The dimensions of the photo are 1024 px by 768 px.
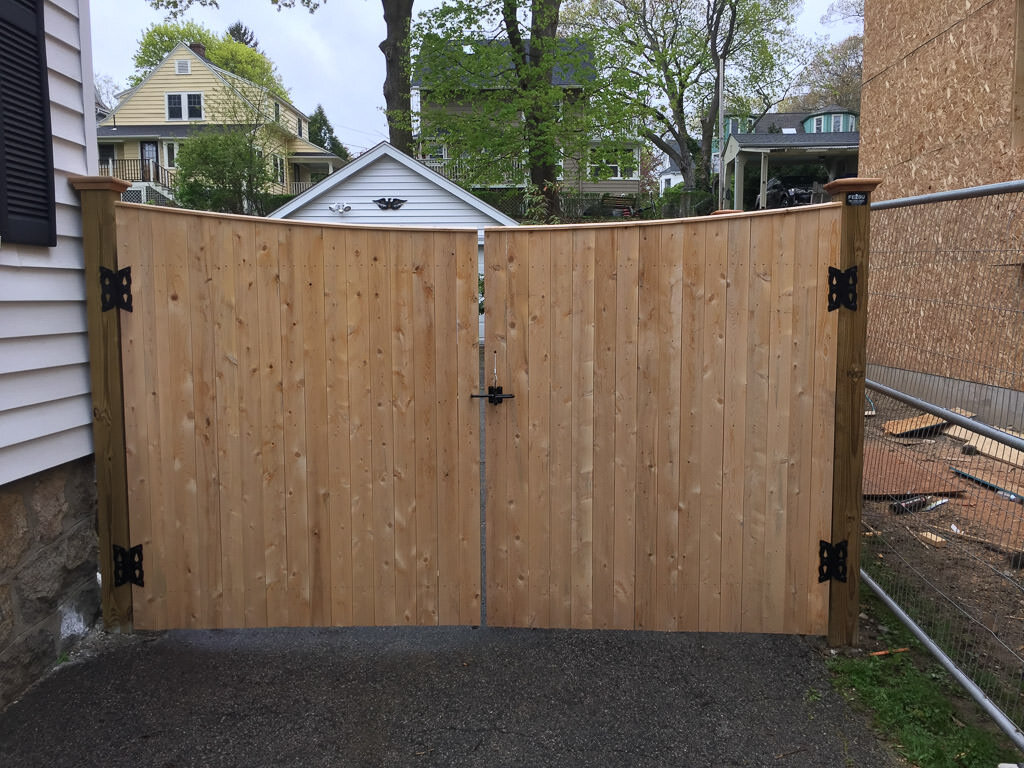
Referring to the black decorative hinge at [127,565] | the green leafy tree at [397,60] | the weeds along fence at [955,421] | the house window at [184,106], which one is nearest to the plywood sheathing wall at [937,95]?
the weeds along fence at [955,421]

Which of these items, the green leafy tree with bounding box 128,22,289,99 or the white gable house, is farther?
the green leafy tree with bounding box 128,22,289,99

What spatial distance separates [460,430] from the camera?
12.6 feet

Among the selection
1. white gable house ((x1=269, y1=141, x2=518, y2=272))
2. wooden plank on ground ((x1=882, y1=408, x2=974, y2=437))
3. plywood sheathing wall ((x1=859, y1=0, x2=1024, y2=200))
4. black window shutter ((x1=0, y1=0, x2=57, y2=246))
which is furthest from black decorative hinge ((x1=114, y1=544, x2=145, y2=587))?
white gable house ((x1=269, y1=141, x2=518, y2=272))

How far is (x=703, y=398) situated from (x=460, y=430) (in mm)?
1157

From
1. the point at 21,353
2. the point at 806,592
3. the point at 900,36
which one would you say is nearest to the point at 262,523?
the point at 21,353

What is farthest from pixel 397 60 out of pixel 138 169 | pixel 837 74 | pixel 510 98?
pixel 837 74

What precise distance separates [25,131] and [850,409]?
12.5 ft

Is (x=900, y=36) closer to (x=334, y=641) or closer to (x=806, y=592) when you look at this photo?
(x=806, y=592)

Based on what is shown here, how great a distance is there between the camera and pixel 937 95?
8.25m

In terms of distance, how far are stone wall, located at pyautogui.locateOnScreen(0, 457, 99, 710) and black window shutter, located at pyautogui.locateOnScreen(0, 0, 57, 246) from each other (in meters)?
1.11

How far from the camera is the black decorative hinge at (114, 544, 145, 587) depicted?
387cm

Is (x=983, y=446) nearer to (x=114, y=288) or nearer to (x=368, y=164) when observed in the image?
(x=114, y=288)

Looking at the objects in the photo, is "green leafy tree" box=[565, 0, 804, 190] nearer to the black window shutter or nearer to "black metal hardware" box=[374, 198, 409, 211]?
"black metal hardware" box=[374, 198, 409, 211]

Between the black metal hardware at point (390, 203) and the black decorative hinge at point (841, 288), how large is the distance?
12948mm
